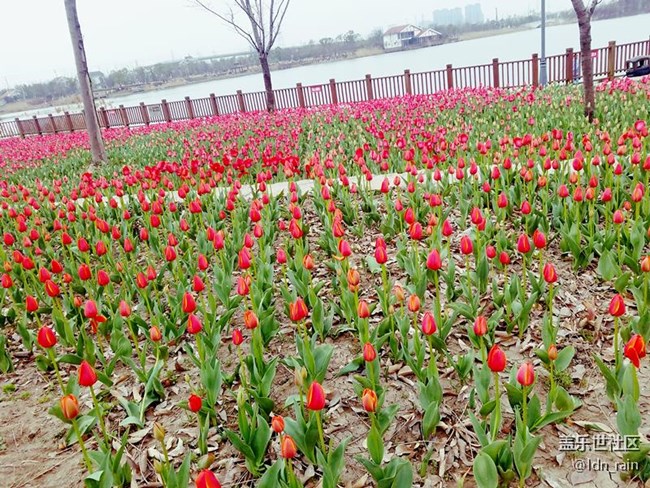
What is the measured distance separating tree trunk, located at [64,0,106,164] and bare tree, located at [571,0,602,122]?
36.4 ft

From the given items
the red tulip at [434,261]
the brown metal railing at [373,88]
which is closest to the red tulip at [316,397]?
the red tulip at [434,261]

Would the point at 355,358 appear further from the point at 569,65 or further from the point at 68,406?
the point at 569,65

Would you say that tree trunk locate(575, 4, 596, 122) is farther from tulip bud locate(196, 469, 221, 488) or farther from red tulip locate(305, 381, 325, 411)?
tulip bud locate(196, 469, 221, 488)

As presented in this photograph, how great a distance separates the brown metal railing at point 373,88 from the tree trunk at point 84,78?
39.7ft

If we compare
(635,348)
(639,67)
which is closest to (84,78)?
(635,348)

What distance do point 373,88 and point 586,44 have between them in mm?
15775

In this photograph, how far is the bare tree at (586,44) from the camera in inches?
349

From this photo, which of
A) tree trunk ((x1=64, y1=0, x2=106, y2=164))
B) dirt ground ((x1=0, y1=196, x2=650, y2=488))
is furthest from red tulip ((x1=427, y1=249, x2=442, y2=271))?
tree trunk ((x1=64, y1=0, x2=106, y2=164))

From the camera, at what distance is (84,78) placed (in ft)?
43.2

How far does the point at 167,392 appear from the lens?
312cm

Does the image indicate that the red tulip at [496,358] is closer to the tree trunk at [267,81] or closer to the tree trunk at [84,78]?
the tree trunk at [84,78]

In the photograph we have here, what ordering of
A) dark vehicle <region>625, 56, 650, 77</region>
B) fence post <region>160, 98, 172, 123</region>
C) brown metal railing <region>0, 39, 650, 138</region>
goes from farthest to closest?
1. fence post <region>160, 98, 172, 123</region>
2. brown metal railing <region>0, 39, 650, 138</region>
3. dark vehicle <region>625, 56, 650, 77</region>

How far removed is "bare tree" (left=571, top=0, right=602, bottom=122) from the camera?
349 inches

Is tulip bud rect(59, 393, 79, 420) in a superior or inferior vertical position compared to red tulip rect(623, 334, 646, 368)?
superior
